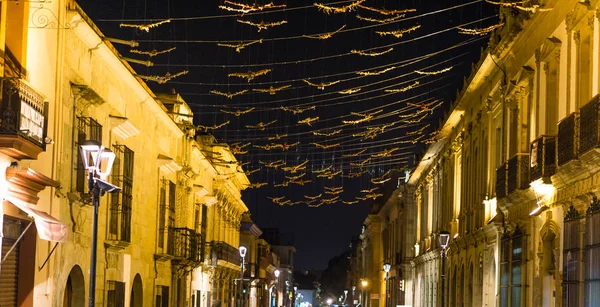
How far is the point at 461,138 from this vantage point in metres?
31.4

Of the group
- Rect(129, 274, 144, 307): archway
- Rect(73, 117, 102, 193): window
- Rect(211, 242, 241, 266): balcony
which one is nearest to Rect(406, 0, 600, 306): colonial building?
Rect(73, 117, 102, 193): window

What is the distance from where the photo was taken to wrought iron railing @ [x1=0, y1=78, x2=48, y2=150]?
13.3 metres

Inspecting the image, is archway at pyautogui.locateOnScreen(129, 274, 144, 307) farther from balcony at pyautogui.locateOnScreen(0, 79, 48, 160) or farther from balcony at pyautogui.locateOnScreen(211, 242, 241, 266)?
balcony at pyautogui.locateOnScreen(211, 242, 241, 266)

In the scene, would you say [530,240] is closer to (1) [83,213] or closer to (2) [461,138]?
(1) [83,213]

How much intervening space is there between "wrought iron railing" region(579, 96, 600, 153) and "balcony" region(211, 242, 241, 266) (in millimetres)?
24576

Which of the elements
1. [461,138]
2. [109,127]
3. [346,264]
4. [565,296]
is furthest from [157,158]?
[346,264]

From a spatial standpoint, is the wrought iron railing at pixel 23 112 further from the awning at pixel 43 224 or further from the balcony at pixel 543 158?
the balcony at pixel 543 158

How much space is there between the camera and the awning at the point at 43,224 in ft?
47.0

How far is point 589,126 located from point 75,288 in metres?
10.5

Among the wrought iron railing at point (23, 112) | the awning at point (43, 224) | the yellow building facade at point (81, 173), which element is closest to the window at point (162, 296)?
the yellow building facade at point (81, 173)

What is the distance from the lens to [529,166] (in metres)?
19.4

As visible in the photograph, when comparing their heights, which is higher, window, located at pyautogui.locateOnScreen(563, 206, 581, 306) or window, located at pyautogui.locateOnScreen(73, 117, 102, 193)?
Result: window, located at pyautogui.locateOnScreen(73, 117, 102, 193)

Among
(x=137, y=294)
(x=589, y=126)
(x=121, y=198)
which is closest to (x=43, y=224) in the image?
(x=121, y=198)

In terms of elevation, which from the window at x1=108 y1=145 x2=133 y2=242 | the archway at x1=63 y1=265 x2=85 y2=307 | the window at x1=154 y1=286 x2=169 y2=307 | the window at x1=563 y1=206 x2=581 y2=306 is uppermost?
the window at x1=108 y1=145 x2=133 y2=242
